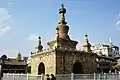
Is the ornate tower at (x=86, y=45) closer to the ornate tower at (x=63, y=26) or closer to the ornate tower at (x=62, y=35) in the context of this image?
the ornate tower at (x=62, y=35)

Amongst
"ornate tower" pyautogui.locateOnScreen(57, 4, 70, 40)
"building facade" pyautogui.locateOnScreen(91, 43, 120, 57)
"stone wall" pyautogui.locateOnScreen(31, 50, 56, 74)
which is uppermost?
"building facade" pyautogui.locateOnScreen(91, 43, 120, 57)

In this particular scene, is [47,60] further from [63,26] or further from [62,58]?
[63,26]

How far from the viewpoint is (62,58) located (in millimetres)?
25641

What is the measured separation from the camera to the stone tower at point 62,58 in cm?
2542

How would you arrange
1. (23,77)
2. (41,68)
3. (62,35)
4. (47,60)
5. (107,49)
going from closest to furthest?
(23,77) < (47,60) < (41,68) < (62,35) < (107,49)

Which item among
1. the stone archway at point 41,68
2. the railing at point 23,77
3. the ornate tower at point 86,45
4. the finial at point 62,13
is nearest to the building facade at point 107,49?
the ornate tower at point 86,45

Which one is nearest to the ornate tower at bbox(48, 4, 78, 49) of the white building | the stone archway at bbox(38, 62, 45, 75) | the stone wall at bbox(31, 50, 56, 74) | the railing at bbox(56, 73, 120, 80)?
the stone wall at bbox(31, 50, 56, 74)

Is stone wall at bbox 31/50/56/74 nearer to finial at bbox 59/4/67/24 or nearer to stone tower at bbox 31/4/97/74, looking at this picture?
stone tower at bbox 31/4/97/74

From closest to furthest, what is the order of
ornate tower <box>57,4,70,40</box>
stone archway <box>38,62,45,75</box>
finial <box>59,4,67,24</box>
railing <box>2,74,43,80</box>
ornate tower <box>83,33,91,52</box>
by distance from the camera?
railing <box>2,74,43,80</box>
stone archway <box>38,62,45,75</box>
ornate tower <box>57,4,70,40</box>
ornate tower <box>83,33,91,52</box>
finial <box>59,4,67,24</box>

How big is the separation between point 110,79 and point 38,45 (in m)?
15.3

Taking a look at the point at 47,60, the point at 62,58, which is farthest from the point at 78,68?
the point at 47,60

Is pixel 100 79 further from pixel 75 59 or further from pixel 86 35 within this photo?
pixel 86 35

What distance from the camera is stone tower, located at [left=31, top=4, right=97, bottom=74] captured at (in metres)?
25.4

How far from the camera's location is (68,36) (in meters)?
30.6
